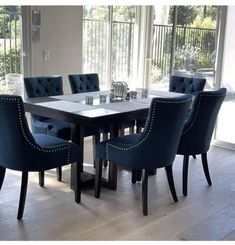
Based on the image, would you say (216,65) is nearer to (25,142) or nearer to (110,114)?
(110,114)

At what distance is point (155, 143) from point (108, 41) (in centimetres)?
296

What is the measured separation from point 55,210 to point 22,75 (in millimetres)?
1991

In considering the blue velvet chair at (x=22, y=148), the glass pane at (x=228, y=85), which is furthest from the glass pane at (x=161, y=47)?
the blue velvet chair at (x=22, y=148)

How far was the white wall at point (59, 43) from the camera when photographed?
479 cm

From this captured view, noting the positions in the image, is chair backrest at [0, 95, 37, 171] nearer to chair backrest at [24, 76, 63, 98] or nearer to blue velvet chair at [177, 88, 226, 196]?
chair backrest at [24, 76, 63, 98]

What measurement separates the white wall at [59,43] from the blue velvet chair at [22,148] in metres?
1.77

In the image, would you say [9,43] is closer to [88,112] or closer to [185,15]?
[88,112]

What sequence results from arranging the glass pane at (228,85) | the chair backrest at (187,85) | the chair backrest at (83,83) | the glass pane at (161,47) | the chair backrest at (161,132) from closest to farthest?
the chair backrest at (161,132), the chair backrest at (83,83), the chair backrest at (187,85), the glass pane at (228,85), the glass pane at (161,47)

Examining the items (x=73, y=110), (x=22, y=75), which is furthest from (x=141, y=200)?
(x=22, y=75)

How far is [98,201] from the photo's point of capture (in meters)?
3.51

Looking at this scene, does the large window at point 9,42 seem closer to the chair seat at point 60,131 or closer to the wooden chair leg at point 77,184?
the chair seat at point 60,131

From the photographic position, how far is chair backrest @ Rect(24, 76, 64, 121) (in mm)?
4109

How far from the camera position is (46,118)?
4188 millimetres

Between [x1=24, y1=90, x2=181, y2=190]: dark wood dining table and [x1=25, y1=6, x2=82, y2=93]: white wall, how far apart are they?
0.99 metres
